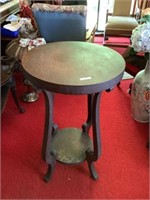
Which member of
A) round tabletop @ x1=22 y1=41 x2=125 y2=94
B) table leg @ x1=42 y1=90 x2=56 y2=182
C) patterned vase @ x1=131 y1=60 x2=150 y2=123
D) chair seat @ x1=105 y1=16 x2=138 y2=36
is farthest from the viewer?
chair seat @ x1=105 y1=16 x2=138 y2=36

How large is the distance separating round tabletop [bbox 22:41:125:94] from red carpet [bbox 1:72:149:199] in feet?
2.37

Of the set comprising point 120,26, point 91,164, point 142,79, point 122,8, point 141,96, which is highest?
point 122,8

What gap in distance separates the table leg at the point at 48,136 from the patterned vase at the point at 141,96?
899 millimetres

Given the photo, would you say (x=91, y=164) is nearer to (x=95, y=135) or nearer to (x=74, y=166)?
(x=74, y=166)

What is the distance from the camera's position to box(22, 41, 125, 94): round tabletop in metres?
0.94

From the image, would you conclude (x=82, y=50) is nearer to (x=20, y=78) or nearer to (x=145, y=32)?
(x=145, y=32)

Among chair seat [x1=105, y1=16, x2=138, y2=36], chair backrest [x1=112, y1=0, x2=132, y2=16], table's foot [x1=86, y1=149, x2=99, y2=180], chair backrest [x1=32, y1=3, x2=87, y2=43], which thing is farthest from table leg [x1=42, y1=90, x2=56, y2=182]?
chair backrest [x1=112, y1=0, x2=132, y2=16]

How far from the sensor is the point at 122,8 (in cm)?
337

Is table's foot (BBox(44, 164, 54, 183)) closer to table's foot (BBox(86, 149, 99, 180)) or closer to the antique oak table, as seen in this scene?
the antique oak table

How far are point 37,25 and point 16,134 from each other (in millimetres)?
1117

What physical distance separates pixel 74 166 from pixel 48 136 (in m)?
0.44

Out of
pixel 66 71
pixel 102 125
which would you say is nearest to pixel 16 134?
pixel 102 125

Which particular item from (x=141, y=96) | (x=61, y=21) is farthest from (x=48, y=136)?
(x=61, y=21)

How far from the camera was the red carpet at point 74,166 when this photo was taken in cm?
128
